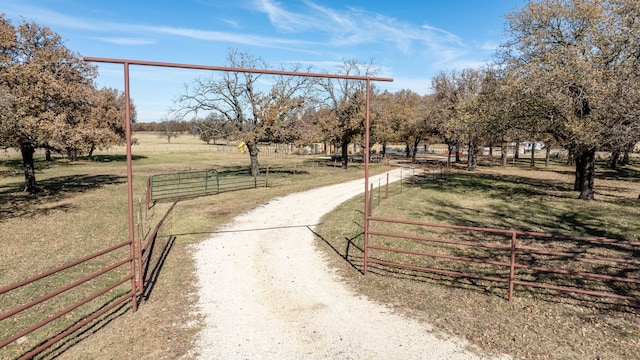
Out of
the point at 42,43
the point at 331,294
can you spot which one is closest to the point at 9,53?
the point at 42,43

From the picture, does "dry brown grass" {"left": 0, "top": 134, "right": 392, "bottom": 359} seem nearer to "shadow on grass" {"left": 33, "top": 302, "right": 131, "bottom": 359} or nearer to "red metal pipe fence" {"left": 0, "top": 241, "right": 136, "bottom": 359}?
"shadow on grass" {"left": 33, "top": 302, "right": 131, "bottom": 359}

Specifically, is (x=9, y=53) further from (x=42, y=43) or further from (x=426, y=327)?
(x=426, y=327)

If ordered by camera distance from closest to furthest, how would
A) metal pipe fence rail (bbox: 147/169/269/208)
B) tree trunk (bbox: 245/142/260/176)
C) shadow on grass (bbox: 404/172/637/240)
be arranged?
1. shadow on grass (bbox: 404/172/637/240)
2. metal pipe fence rail (bbox: 147/169/269/208)
3. tree trunk (bbox: 245/142/260/176)

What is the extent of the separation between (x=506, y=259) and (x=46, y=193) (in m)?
26.2

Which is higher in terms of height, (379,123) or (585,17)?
(585,17)

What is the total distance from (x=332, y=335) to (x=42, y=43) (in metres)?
24.9

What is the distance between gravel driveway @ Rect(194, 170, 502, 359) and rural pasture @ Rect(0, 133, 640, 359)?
45 cm

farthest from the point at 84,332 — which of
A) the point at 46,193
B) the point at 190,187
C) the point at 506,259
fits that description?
the point at 46,193

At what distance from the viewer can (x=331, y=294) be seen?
8.53 meters

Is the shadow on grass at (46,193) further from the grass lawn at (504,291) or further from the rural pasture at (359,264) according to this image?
the grass lawn at (504,291)

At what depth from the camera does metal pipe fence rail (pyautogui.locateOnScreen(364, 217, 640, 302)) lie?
28.1 feet

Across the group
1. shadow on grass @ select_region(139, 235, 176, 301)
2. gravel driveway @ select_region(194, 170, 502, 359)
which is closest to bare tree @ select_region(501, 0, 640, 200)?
gravel driveway @ select_region(194, 170, 502, 359)

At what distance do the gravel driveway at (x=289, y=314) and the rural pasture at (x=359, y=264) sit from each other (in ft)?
1.49

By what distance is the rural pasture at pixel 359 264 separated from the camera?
656 cm
